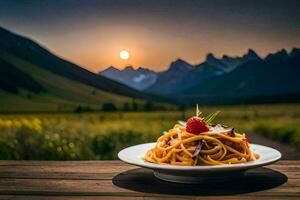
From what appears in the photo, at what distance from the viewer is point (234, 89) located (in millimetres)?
4742

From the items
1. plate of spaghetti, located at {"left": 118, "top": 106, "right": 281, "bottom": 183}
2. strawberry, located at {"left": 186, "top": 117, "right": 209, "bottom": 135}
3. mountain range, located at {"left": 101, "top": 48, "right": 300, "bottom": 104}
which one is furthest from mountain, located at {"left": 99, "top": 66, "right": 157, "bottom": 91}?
strawberry, located at {"left": 186, "top": 117, "right": 209, "bottom": 135}

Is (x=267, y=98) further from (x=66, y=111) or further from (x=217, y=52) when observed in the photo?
(x=66, y=111)

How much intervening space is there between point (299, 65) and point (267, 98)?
38cm

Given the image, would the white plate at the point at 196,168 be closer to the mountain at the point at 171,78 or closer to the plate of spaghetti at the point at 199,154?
the plate of spaghetti at the point at 199,154

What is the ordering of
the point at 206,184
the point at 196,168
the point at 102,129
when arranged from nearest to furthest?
the point at 196,168 < the point at 206,184 < the point at 102,129

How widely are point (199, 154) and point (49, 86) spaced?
128 inches

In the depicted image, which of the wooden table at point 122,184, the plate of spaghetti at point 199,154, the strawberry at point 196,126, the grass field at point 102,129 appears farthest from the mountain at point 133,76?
the strawberry at point 196,126

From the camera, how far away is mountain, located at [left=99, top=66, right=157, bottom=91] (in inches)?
183

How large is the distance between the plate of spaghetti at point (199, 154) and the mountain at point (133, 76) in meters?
2.85

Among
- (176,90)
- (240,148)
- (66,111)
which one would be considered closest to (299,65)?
(176,90)

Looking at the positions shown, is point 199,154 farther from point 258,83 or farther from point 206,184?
point 258,83

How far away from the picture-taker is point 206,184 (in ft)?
5.36

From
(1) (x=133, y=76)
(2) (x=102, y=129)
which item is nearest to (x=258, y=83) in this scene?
(1) (x=133, y=76)

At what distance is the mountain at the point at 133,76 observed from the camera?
4.66 m
